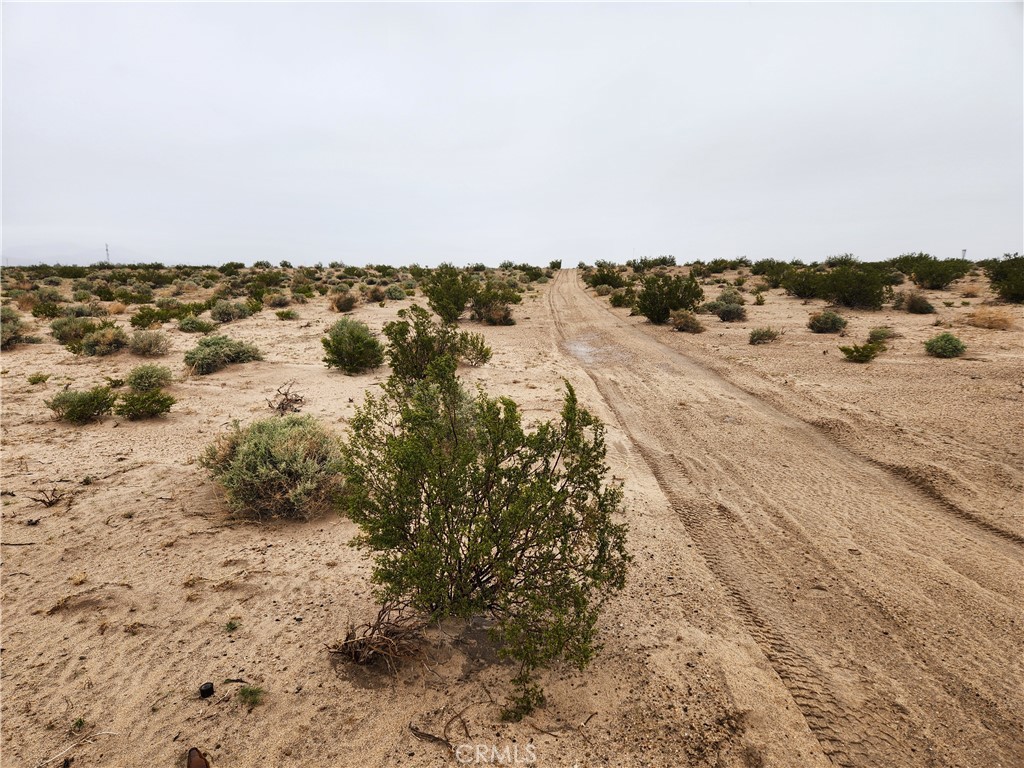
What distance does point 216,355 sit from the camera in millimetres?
11172

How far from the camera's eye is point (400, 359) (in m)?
9.99

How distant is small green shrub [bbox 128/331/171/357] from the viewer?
12195mm

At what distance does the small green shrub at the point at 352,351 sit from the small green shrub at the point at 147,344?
4785 millimetres

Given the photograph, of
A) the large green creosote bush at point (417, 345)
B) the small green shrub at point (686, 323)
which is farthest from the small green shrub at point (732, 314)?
the large green creosote bush at point (417, 345)

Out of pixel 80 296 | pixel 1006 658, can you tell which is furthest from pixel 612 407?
pixel 80 296

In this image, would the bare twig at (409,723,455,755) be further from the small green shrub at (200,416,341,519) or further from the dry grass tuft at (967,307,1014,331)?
the dry grass tuft at (967,307,1014,331)

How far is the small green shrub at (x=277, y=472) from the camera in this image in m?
5.17

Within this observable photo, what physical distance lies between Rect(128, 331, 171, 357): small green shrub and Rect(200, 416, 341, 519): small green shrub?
870 centimetres

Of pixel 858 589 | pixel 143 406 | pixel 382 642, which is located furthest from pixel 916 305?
pixel 143 406

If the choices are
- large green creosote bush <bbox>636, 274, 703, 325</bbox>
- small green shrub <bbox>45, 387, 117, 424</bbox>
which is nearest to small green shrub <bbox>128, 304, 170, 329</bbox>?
small green shrub <bbox>45, 387, 117, 424</bbox>

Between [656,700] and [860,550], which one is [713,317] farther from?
[656,700]

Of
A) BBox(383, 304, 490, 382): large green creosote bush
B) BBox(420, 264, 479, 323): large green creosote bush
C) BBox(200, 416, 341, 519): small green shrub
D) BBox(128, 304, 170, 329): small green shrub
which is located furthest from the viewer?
BBox(420, 264, 479, 323): large green creosote bush

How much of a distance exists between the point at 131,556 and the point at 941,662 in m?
6.42

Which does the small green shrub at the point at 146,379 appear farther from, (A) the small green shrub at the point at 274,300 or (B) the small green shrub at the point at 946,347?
(B) the small green shrub at the point at 946,347
